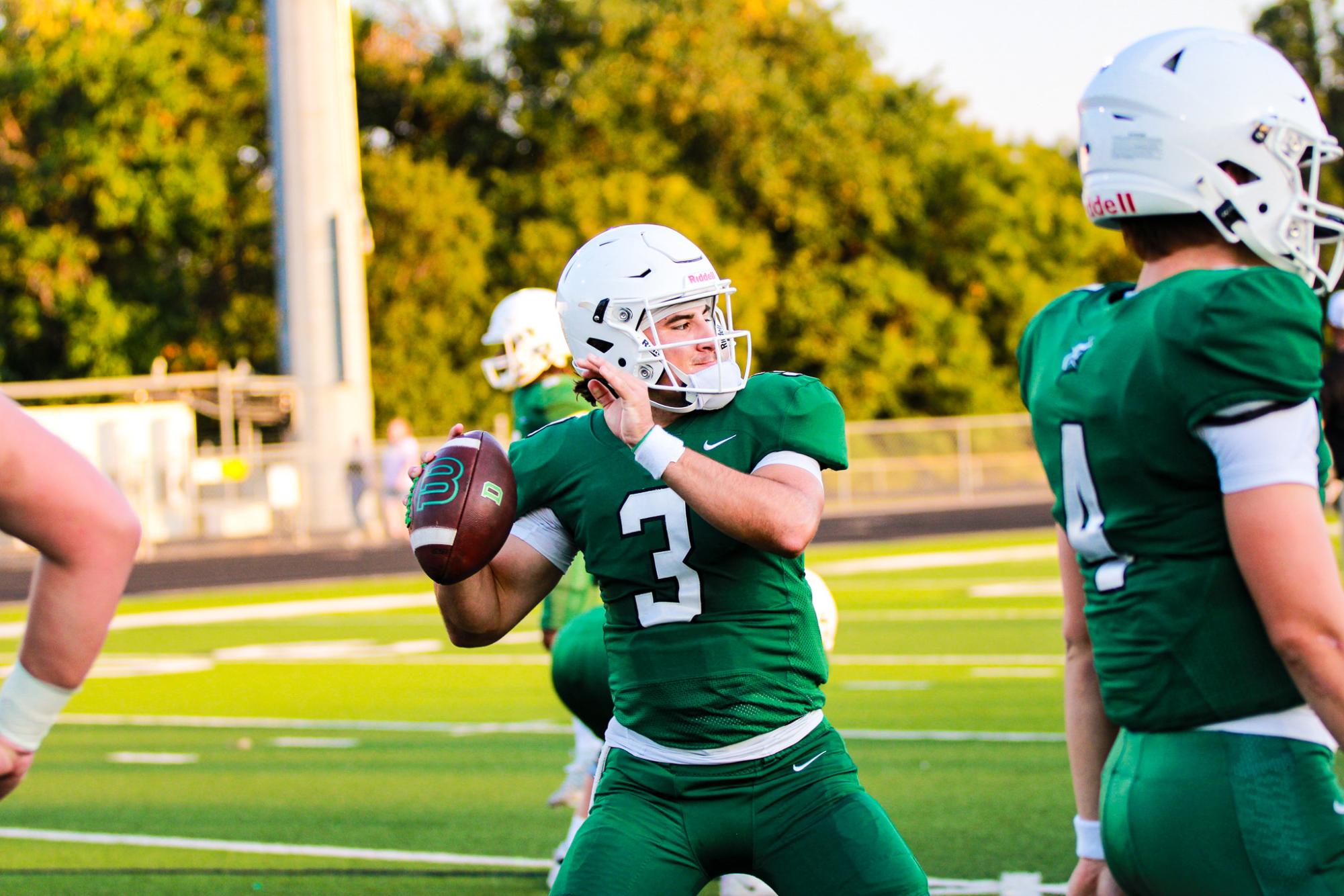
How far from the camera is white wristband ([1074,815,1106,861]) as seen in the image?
99.3 inches

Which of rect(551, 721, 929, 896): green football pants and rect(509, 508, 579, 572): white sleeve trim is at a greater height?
rect(509, 508, 579, 572): white sleeve trim

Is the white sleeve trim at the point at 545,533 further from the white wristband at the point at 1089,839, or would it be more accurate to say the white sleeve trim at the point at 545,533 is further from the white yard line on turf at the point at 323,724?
the white yard line on turf at the point at 323,724

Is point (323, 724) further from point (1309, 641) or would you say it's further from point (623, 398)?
point (1309, 641)

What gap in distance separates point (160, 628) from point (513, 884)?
30.0 feet

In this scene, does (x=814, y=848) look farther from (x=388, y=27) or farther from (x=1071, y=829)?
(x=388, y=27)

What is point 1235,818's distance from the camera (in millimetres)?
2092

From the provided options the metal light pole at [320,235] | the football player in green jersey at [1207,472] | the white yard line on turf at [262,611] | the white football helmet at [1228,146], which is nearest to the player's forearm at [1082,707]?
the football player in green jersey at [1207,472]

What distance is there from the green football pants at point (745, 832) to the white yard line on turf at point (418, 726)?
475 cm

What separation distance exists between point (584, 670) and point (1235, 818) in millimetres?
2681

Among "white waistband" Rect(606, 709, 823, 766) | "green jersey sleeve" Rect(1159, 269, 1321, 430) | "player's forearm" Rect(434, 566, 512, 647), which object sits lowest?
"white waistband" Rect(606, 709, 823, 766)

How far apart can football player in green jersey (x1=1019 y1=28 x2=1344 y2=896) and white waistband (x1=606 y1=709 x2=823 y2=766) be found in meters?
0.87

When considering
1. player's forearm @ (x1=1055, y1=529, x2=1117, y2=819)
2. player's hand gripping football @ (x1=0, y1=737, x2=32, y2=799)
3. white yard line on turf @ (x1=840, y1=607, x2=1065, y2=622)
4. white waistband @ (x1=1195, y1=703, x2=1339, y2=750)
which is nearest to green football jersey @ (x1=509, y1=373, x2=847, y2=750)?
player's forearm @ (x1=1055, y1=529, x2=1117, y2=819)

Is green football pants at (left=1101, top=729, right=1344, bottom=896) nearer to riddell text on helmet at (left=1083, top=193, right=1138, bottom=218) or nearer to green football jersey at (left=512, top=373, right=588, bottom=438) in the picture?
riddell text on helmet at (left=1083, top=193, right=1138, bottom=218)

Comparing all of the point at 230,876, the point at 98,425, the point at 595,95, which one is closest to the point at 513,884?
the point at 230,876
